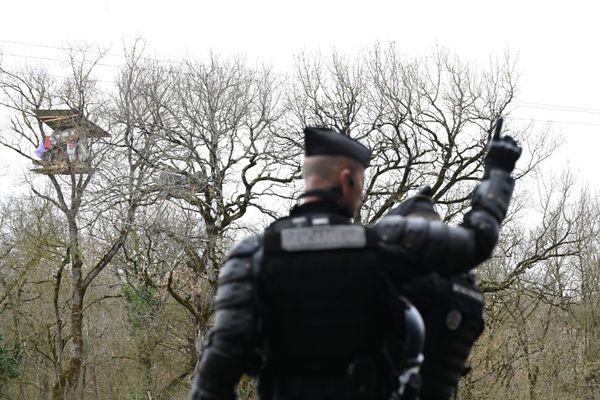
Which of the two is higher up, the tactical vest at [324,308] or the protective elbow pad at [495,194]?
the protective elbow pad at [495,194]

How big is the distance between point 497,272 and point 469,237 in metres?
22.4

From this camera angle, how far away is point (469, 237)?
3.07 metres

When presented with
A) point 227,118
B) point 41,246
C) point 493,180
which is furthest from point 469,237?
point 41,246

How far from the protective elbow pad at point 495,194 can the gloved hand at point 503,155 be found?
3cm

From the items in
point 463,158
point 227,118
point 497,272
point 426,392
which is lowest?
point 426,392

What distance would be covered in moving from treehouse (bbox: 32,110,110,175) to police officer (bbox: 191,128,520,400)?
20857mm

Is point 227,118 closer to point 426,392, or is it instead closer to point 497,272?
point 497,272

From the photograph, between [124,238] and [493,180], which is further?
[124,238]

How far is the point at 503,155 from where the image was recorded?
3281 mm

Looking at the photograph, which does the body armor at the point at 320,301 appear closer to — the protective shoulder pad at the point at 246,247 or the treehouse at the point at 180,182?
the protective shoulder pad at the point at 246,247

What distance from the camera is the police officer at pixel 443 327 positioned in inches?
152

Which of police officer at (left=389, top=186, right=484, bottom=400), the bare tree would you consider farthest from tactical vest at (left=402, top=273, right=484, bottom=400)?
the bare tree

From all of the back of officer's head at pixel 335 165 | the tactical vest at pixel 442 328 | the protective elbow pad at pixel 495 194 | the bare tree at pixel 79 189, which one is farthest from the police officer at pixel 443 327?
the bare tree at pixel 79 189

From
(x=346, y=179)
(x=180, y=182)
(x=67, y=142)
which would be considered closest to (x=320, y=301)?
(x=346, y=179)
